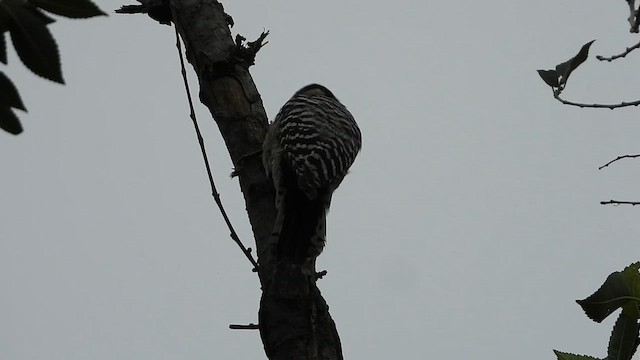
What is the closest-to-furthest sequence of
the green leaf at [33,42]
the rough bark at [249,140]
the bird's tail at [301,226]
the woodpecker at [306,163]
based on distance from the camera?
the green leaf at [33,42], the rough bark at [249,140], the bird's tail at [301,226], the woodpecker at [306,163]

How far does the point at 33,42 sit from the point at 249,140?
8.84ft

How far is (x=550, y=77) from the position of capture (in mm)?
2922

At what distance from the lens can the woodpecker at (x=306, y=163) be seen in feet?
13.4

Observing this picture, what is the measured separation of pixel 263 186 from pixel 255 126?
352mm

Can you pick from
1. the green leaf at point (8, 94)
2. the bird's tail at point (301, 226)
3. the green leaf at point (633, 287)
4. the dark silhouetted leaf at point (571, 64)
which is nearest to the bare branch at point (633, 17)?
the dark silhouetted leaf at point (571, 64)

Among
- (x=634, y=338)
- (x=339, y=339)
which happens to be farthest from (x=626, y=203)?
(x=339, y=339)

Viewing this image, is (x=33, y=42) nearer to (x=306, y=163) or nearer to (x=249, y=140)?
(x=249, y=140)

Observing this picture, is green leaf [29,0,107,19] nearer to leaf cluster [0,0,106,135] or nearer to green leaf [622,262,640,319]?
leaf cluster [0,0,106,135]

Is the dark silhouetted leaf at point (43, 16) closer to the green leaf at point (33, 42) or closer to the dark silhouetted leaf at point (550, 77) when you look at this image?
the green leaf at point (33, 42)

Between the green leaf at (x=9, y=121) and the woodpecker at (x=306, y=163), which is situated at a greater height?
the woodpecker at (x=306, y=163)

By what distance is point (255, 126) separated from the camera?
438 centimetres

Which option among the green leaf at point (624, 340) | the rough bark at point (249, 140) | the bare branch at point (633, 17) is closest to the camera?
the bare branch at point (633, 17)

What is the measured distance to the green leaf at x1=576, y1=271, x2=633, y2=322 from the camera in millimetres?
2469

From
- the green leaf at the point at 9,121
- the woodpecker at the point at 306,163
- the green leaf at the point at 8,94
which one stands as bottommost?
the green leaf at the point at 9,121
